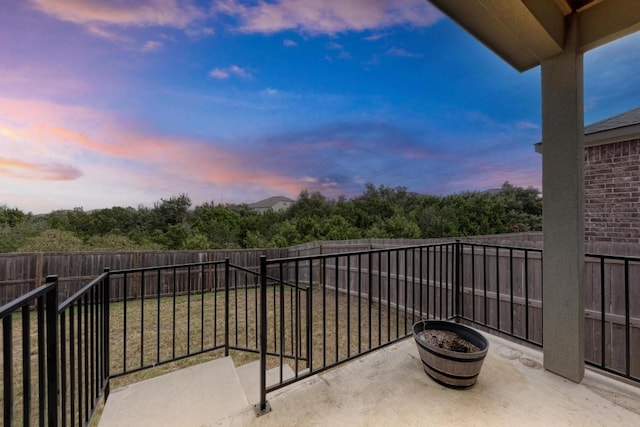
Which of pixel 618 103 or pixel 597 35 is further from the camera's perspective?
pixel 618 103

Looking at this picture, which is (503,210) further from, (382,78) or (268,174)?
(268,174)

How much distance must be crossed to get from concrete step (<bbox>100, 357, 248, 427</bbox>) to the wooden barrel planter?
4.37 feet

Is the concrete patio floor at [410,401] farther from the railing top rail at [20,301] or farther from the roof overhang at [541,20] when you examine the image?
the roof overhang at [541,20]

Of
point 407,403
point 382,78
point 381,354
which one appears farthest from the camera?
point 382,78

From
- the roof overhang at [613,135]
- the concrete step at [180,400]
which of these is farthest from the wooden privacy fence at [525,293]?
the roof overhang at [613,135]

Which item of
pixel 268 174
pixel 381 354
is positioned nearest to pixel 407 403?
pixel 381 354

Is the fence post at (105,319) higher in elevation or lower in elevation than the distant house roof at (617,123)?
lower

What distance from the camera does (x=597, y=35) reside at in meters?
1.78

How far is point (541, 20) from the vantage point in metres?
1.69

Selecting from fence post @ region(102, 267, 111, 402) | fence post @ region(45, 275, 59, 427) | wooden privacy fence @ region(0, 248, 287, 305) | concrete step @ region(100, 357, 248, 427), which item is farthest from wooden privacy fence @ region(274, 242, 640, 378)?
wooden privacy fence @ region(0, 248, 287, 305)

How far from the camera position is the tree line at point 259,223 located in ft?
32.3

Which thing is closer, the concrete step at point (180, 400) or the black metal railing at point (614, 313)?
the concrete step at point (180, 400)

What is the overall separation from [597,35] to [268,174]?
943cm

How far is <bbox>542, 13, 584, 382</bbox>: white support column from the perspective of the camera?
1822 millimetres
